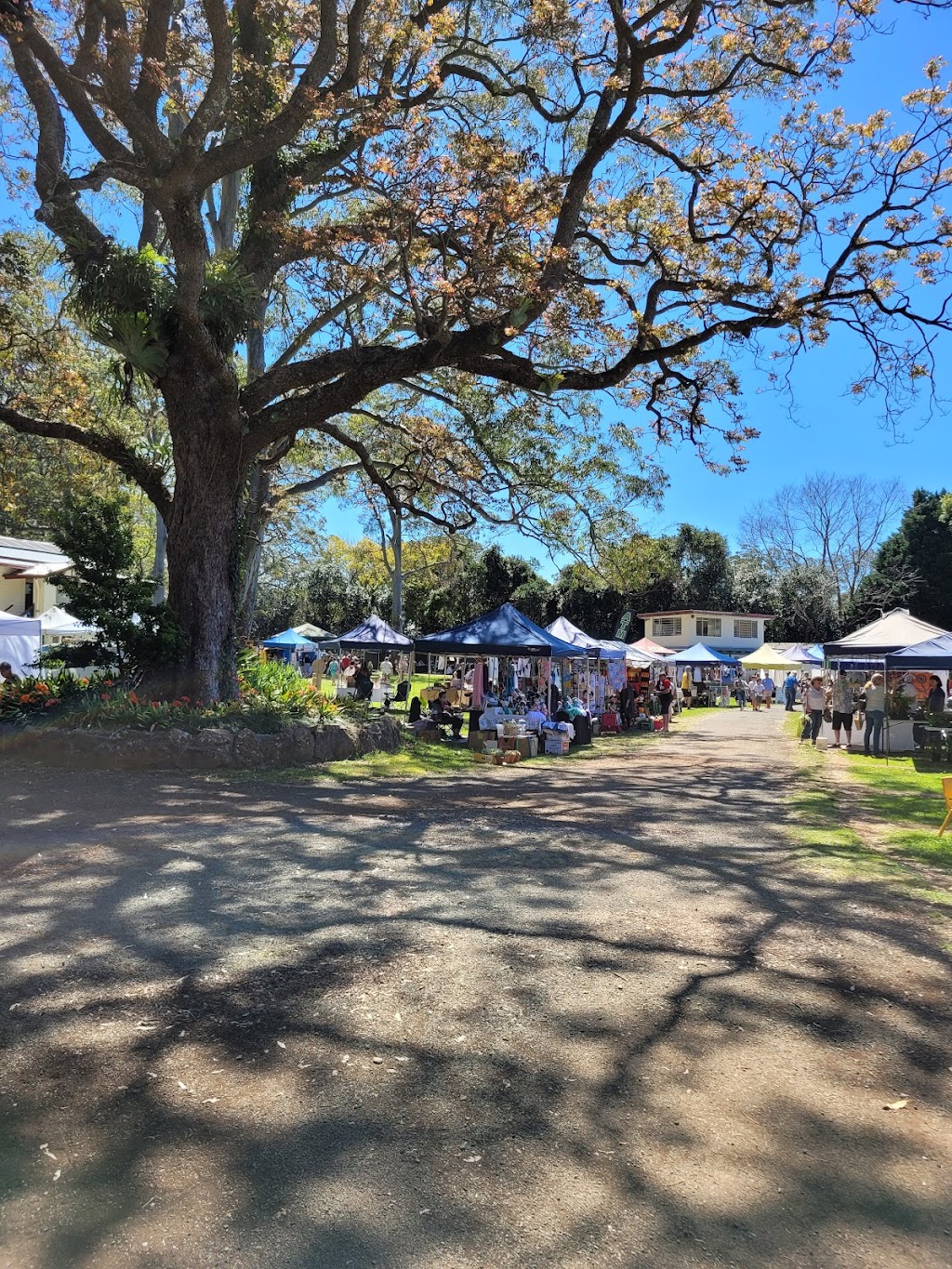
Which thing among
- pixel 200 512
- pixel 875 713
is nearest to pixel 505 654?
pixel 200 512

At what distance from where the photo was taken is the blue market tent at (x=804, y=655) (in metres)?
38.4

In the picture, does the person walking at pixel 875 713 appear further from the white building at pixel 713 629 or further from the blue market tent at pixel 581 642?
the white building at pixel 713 629

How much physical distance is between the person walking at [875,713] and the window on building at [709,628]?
35.5 m

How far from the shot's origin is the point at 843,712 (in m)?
20.1

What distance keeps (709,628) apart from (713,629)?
0.27 m

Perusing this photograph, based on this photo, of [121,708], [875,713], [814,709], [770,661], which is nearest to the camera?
[121,708]

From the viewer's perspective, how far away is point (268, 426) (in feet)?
45.3

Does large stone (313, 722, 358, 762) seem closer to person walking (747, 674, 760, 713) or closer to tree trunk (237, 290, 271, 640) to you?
tree trunk (237, 290, 271, 640)

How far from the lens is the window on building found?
2132 inches

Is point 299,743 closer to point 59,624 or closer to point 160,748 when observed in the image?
point 160,748

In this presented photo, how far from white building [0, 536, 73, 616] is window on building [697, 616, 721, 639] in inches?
1426

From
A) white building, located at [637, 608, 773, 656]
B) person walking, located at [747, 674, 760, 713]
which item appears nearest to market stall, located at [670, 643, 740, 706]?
person walking, located at [747, 674, 760, 713]

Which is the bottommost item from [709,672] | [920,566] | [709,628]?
[709,672]

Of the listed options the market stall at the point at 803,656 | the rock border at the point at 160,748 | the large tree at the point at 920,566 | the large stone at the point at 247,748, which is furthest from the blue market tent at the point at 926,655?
the large tree at the point at 920,566
